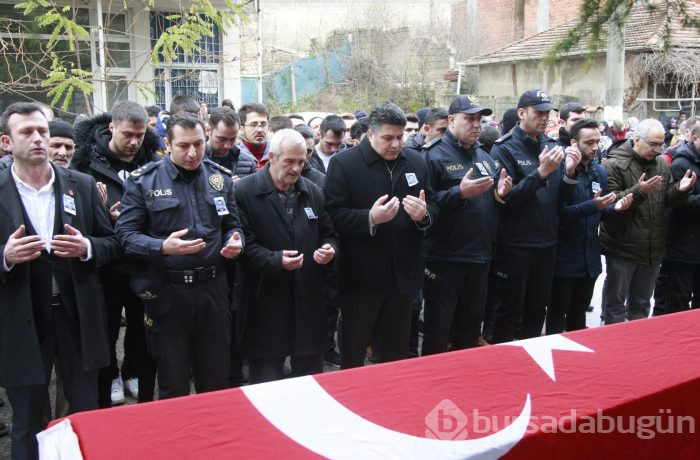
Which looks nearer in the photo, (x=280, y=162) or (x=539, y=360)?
(x=539, y=360)

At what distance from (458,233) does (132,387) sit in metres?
2.68

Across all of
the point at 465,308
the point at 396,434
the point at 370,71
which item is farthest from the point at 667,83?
the point at 396,434

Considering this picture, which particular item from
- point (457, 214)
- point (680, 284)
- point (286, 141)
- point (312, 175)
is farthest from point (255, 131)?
point (680, 284)

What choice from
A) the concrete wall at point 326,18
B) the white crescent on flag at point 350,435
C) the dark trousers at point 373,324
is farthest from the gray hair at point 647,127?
the concrete wall at point 326,18

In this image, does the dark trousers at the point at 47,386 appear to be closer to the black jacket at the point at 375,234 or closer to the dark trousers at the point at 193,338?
the dark trousers at the point at 193,338

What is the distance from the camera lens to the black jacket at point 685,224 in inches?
234

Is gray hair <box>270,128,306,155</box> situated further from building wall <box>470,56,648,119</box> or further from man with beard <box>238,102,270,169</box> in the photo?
building wall <box>470,56,648,119</box>

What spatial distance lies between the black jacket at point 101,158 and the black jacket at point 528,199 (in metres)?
2.79

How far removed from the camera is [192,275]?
3.71 meters

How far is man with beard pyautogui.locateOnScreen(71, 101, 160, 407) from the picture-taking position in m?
4.34

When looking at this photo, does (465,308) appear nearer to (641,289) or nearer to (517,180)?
(517,180)

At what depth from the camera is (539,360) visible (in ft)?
8.87

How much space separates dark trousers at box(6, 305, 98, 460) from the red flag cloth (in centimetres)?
156

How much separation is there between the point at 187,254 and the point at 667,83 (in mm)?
17016
